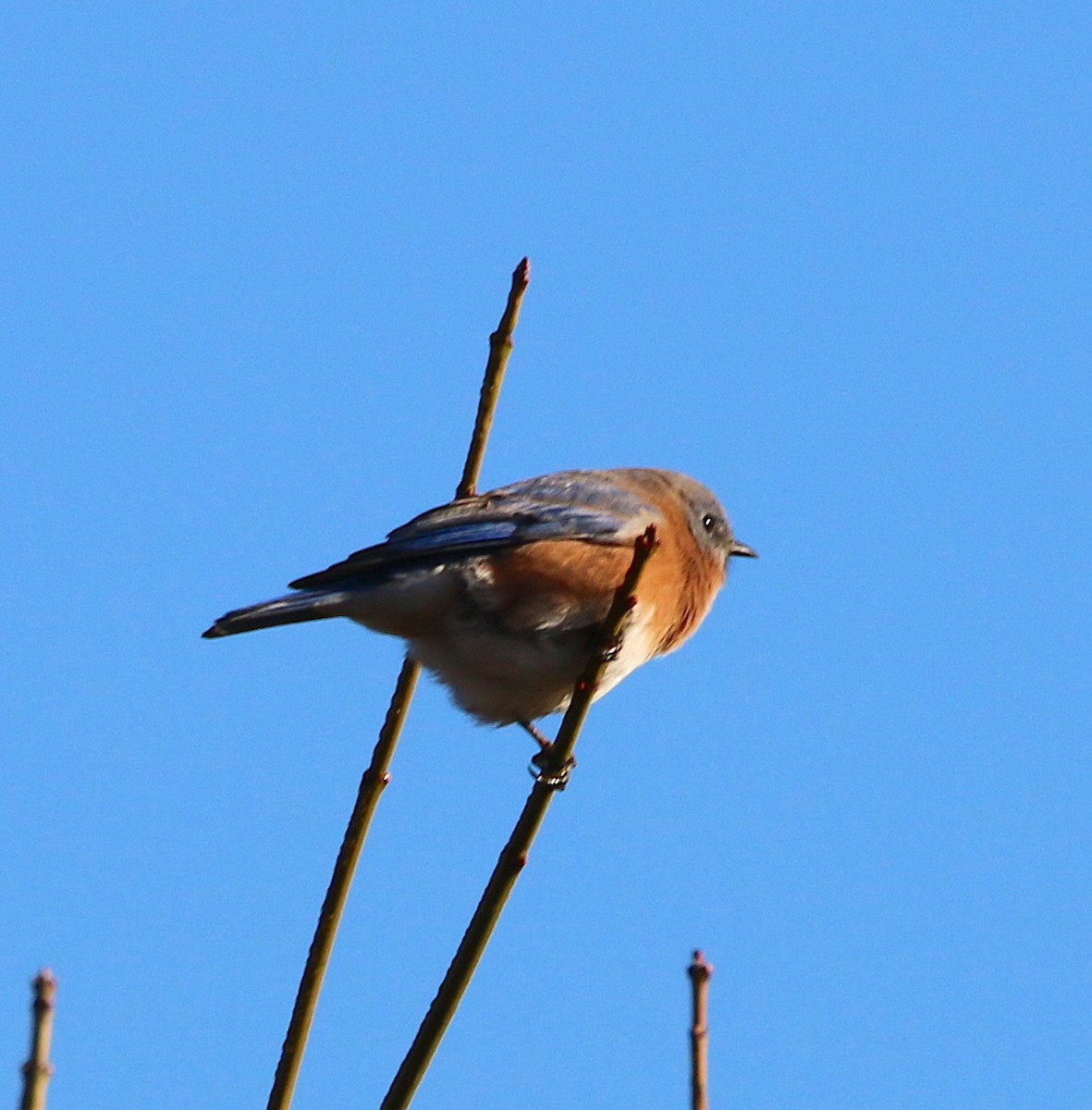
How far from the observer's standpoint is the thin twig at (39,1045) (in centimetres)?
207

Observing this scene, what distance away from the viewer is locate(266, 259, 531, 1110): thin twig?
345 cm

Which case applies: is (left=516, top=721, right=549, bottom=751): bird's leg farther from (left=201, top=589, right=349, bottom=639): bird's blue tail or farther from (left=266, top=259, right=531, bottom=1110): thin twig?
(left=266, top=259, right=531, bottom=1110): thin twig

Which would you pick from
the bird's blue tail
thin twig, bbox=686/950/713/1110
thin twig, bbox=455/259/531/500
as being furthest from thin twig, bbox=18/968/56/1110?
the bird's blue tail

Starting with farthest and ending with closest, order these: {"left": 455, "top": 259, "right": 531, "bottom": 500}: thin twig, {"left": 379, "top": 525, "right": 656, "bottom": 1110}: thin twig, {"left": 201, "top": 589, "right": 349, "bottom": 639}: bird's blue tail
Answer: {"left": 201, "top": 589, "right": 349, "bottom": 639}: bird's blue tail < {"left": 455, "top": 259, "right": 531, "bottom": 500}: thin twig < {"left": 379, "top": 525, "right": 656, "bottom": 1110}: thin twig

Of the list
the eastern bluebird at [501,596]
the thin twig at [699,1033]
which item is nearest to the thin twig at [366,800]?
the thin twig at [699,1033]

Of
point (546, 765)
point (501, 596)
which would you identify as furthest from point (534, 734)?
point (546, 765)

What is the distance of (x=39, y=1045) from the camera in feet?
6.87

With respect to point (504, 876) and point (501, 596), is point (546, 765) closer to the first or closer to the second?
point (504, 876)

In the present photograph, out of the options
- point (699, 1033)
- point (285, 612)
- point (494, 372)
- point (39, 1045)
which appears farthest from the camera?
point (285, 612)

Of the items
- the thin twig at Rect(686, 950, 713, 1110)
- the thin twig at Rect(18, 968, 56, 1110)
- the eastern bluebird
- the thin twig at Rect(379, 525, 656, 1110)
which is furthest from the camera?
the eastern bluebird

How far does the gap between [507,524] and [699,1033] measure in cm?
384

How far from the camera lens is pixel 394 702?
430cm

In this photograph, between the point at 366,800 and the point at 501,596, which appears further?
the point at 501,596

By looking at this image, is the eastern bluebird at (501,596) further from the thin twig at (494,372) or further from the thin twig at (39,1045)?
the thin twig at (39,1045)
